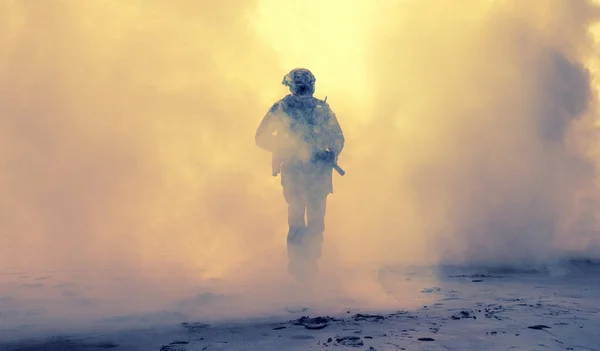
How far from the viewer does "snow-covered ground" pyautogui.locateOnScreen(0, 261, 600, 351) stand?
4.82m

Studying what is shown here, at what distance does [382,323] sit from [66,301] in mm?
3314

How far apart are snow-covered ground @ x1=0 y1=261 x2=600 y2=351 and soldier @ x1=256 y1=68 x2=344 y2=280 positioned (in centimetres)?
109

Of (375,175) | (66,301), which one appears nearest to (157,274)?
(66,301)

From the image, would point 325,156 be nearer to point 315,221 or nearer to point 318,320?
point 315,221

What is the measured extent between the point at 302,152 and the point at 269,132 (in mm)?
504

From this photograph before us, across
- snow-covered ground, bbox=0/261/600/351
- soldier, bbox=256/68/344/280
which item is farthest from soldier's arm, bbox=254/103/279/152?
snow-covered ground, bbox=0/261/600/351

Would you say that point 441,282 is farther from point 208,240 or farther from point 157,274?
point 208,240

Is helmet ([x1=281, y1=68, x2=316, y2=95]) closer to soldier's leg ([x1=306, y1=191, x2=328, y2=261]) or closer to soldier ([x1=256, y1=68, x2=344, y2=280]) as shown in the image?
soldier ([x1=256, y1=68, x2=344, y2=280])

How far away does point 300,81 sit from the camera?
8.64 metres

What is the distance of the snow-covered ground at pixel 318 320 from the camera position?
190 inches

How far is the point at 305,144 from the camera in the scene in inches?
345

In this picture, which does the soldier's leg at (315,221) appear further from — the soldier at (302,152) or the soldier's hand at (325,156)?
the soldier's hand at (325,156)

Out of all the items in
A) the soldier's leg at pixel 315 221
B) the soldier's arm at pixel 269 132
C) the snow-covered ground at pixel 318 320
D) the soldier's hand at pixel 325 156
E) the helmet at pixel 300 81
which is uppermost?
the helmet at pixel 300 81

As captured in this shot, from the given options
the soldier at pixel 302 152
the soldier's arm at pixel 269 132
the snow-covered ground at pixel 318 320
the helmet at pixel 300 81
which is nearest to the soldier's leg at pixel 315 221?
the soldier at pixel 302 152
